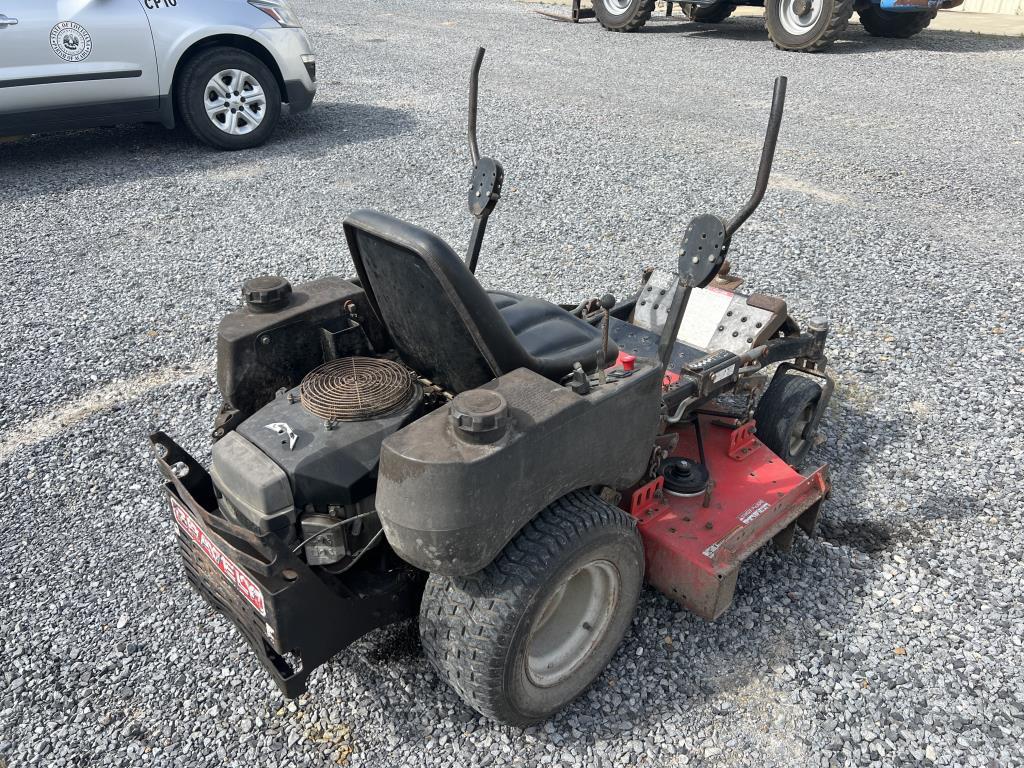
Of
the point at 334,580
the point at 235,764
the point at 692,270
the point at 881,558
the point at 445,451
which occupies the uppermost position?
the point at 692,270

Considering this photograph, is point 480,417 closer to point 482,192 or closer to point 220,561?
point 220,561

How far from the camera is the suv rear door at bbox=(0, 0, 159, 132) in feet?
19.8

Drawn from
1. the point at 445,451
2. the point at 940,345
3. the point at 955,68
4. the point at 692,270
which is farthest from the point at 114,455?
the point at 955,68

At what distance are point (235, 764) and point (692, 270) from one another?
1943 millimetres

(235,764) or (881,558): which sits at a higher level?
(881,558)

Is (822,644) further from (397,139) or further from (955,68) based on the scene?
(955,68)

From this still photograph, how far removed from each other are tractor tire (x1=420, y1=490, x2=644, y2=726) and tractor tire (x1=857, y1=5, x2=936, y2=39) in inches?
449

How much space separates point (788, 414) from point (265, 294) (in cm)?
210

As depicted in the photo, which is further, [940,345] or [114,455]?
[940,345]

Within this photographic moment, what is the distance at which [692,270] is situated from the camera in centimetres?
239

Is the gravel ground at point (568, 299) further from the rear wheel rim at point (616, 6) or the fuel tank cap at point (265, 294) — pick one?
the rear wheel rim at point (616, 6)

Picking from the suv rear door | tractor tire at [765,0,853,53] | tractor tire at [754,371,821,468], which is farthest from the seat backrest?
tractor tire at [765,0,853,53]

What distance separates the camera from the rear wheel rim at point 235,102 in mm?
6805

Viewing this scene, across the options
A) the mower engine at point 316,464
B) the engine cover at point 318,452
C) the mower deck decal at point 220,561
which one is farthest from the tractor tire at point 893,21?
the mower deck decal at point 220,561
